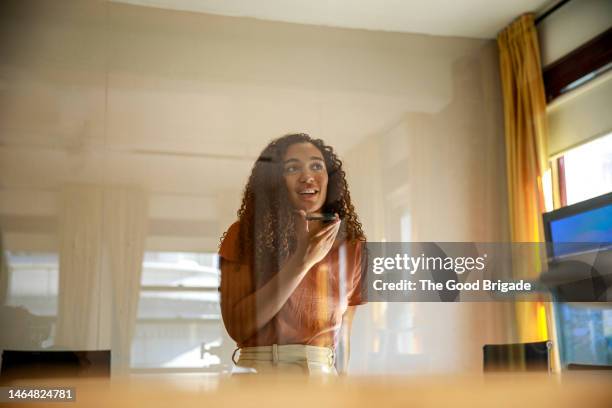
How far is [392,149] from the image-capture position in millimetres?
1047

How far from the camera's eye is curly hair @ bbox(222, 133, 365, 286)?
96 centimetres

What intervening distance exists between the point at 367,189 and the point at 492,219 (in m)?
0.20

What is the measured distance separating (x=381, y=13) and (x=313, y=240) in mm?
379

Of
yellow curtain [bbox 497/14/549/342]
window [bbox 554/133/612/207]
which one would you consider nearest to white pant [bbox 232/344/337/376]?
yellow curtain [bbox 497/14/549/342]

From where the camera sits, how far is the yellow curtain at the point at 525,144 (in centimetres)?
98

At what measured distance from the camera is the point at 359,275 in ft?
3.12

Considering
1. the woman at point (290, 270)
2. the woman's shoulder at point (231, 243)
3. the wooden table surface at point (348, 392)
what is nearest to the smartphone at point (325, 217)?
the woman at point (290, 270)

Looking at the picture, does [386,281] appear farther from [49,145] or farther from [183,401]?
[49,145]

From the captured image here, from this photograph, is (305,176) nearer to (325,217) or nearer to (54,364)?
(325,217)

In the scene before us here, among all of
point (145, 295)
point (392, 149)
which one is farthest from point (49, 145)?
point (392, 149)

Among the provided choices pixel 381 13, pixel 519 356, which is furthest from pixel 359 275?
pixel 381 13

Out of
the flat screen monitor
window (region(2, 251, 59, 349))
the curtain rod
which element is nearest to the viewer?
window (region(2, 251, 59, 349))

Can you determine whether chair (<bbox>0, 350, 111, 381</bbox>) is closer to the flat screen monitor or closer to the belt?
the belt

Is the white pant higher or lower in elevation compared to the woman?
lower
